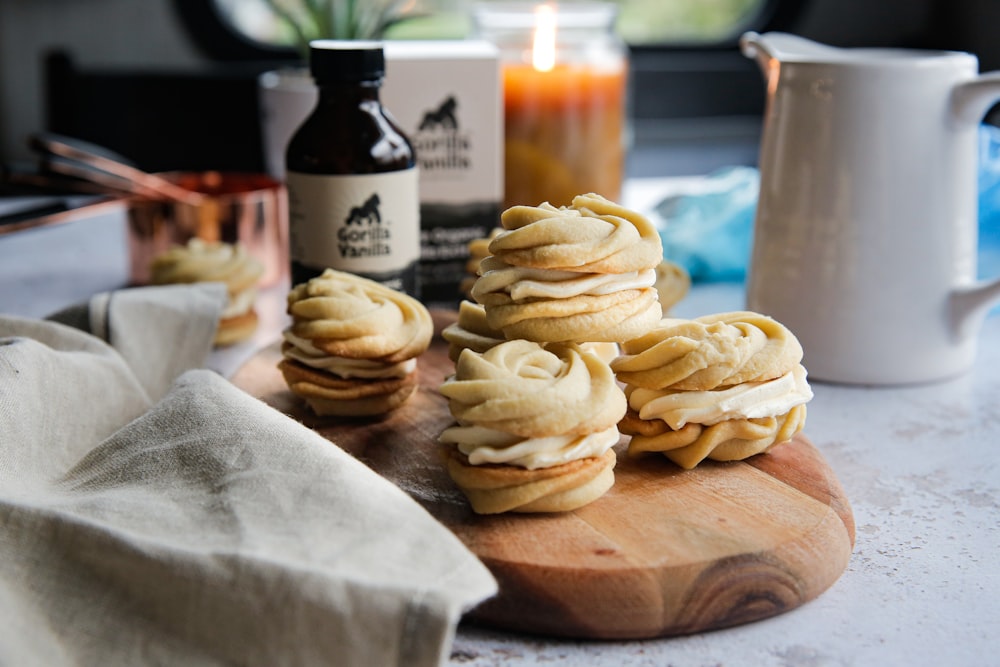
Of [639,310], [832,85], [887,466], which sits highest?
[832,85]

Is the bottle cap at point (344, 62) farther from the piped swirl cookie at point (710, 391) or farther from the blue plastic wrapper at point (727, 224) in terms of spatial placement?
the blue plastic wrapper at point (727, 224)

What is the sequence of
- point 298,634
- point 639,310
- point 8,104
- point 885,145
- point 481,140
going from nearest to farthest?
point 298,634, point 639,310, point 885,145, point 481,140, point 8,104

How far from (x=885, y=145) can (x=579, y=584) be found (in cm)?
58

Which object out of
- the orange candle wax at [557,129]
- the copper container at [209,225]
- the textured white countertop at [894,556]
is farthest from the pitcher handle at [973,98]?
the copper container at [209,225]

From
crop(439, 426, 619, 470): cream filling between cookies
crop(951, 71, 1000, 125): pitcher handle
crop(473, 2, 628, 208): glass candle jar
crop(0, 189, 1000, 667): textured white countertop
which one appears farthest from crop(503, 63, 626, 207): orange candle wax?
crop(439, 426, 619, 470): cream filling between cookies

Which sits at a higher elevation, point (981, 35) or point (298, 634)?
point (981, 35)

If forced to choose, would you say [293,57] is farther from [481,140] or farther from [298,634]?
[298,634]

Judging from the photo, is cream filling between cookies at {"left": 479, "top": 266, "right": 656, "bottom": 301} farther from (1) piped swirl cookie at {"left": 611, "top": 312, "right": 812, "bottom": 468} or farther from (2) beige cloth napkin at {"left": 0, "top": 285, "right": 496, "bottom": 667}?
(2) beige cloth napkin at {"left": 0, "top": 285, "right": 496, "bottom": 667}

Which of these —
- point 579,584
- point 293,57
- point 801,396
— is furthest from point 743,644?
point 293,57

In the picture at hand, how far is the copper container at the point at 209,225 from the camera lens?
4.37ft

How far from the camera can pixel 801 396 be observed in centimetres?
81

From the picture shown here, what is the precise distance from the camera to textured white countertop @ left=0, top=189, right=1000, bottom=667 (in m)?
0.62

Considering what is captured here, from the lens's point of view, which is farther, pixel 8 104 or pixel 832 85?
pixel 8 104

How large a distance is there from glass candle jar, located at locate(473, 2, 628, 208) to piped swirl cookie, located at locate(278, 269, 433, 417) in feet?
1.55
